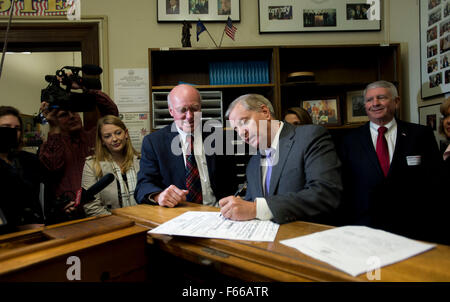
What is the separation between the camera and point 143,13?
2.85 meters

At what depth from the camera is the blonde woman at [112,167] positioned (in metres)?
1.77

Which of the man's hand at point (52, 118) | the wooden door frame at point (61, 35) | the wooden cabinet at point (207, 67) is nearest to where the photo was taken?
the man's hand at point (52, 118)

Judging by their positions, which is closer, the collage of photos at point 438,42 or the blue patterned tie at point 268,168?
the blue patterned tie at point 268,168

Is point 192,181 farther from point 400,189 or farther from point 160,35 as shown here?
point 160,35

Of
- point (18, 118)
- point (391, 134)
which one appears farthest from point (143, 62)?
point (391, 134)

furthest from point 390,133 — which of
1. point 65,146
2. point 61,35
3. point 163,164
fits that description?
point 61,35

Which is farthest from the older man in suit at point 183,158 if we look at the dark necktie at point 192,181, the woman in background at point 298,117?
the woman in background at point 298,117

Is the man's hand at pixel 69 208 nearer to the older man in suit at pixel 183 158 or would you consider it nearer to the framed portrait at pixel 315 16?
the older man in suit at pixel 183 158

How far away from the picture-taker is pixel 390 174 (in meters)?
1.82

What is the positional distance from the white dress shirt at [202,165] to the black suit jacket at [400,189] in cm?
98

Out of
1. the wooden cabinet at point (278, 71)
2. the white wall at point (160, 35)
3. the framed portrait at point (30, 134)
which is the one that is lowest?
the framed portrait at point (30, 134)

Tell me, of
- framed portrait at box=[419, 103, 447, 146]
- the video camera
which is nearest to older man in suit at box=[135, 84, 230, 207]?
the video camera
